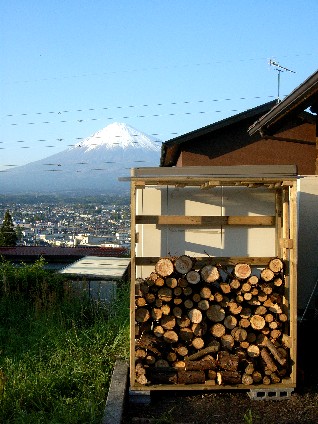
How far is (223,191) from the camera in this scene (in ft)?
27.5

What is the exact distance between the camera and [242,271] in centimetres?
773

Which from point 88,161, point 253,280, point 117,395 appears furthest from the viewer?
point 88,161

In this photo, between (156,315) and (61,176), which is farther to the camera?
(61,176)

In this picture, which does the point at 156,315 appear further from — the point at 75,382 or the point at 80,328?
the point at 80,328

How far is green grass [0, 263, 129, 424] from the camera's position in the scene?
22.1 feet

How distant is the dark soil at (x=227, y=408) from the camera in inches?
268

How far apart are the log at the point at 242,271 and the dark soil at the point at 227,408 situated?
137cm

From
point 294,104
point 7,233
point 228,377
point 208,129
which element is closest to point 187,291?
point 228,377

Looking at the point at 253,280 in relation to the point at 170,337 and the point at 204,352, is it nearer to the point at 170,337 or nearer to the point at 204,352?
the point at 204,352

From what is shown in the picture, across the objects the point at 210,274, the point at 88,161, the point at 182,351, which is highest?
the point at 88,161

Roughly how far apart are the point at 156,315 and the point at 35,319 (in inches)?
113

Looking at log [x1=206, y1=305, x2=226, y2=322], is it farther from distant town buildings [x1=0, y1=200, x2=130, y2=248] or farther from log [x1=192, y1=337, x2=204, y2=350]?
distant town buildings [x1=0, y1=200, x2=130, y2=248]

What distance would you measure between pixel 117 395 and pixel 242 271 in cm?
207

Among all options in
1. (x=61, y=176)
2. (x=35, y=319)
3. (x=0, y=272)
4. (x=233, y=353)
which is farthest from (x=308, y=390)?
(x=61, y=176)
